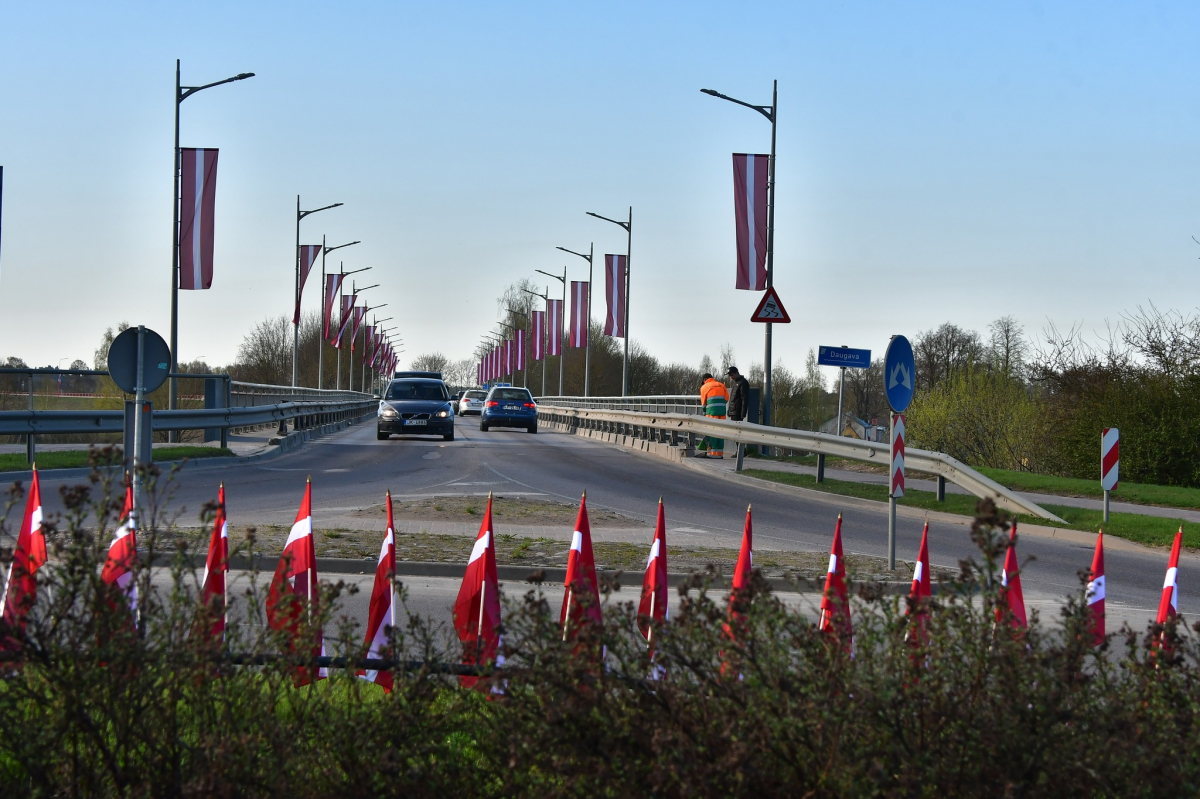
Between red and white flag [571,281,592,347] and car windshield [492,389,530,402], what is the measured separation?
6878mm

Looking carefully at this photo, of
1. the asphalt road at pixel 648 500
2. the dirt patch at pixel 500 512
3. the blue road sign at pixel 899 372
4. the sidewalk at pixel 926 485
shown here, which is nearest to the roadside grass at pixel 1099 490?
the sidewalk at pixel 926 485

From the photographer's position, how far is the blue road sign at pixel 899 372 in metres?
12.0

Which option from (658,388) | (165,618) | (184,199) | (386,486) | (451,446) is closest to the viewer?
(165,618)

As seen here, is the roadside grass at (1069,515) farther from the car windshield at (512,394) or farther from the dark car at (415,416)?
the car windshield at (512,394)

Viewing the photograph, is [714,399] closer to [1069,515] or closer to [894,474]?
[1069,515]

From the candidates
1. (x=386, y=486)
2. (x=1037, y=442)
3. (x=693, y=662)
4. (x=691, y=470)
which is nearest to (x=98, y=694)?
(x=693, y=662)

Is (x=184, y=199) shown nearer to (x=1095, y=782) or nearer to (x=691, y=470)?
(x=691, y=470)

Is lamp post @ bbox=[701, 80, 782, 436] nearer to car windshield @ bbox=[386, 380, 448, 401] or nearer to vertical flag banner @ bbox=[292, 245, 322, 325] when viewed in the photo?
car windshield @ bbox=[386, 380, 448, 401]

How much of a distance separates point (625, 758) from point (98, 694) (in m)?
1.58

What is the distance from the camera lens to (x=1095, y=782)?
9.96 ft

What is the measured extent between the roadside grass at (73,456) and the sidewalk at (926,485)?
33.3ft

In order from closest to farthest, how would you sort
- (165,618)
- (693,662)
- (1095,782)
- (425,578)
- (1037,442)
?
(1095,782) → (693,662) → (165,618) → (425,578) → (1037,442)

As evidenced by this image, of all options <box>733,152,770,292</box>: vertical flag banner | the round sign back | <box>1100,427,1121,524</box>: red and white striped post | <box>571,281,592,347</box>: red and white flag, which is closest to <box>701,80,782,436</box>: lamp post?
<box>733,152,770,292</box>: vertical flag banner

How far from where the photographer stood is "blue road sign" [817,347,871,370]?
2333cm
